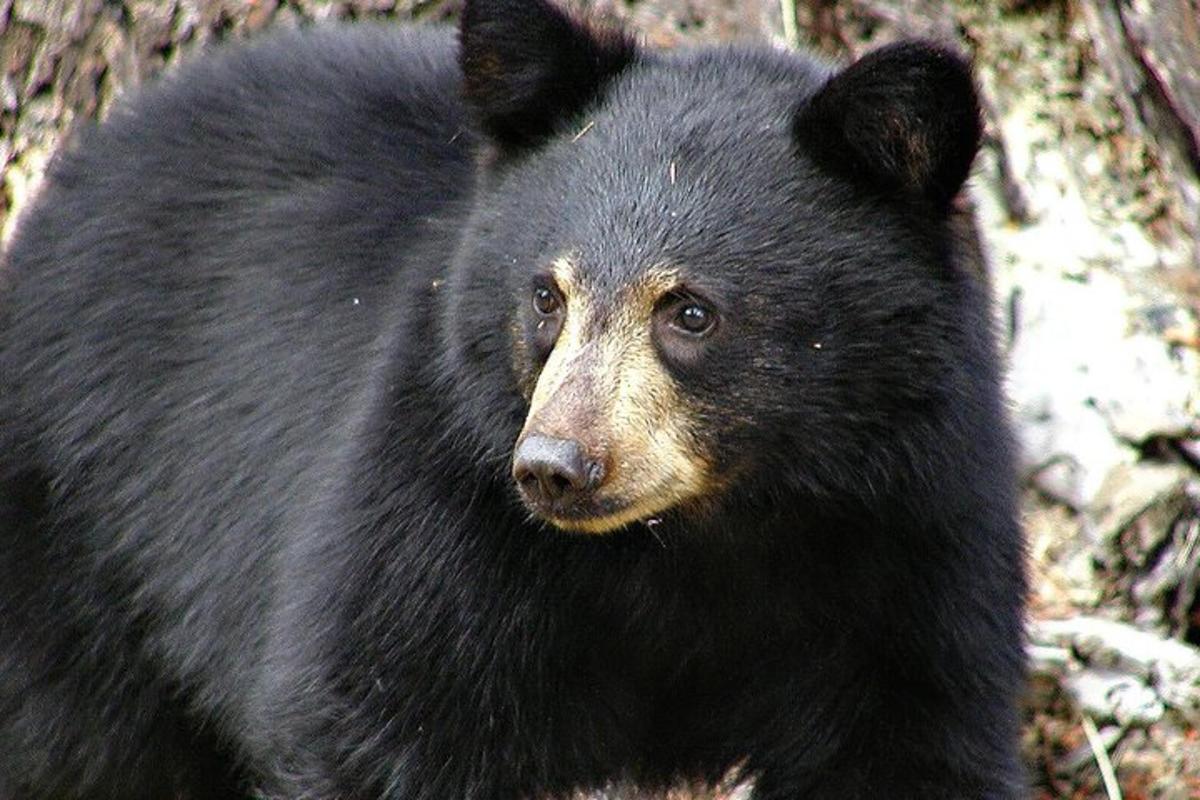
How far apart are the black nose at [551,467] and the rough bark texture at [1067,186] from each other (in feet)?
9.19

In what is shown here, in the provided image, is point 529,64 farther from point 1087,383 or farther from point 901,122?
point 1087,383

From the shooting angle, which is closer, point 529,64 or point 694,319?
point 694,319

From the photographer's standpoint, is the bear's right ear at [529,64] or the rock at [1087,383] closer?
the bear's right ear at [529,64]

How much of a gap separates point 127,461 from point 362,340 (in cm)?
94

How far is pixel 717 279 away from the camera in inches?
189

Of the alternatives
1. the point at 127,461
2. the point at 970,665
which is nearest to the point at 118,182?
the point at 127,461

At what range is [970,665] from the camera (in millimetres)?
5258

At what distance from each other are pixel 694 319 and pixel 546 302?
35 centimetres

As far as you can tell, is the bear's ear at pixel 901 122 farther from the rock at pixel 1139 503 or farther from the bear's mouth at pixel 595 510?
the rock at pixel 1139 503

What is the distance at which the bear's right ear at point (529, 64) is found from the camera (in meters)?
5.07

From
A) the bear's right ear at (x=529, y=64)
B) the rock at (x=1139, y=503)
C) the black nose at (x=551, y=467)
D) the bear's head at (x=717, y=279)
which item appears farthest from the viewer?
the rock at (x=1139, y=503)

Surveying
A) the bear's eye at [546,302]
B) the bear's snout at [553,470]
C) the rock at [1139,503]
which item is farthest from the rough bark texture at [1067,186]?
the bear's snout at [553,470]

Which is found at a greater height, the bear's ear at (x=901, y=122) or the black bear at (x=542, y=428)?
the bear's ear at (x=901, y=122)

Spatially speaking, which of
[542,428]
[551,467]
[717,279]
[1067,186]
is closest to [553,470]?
[551,467]
